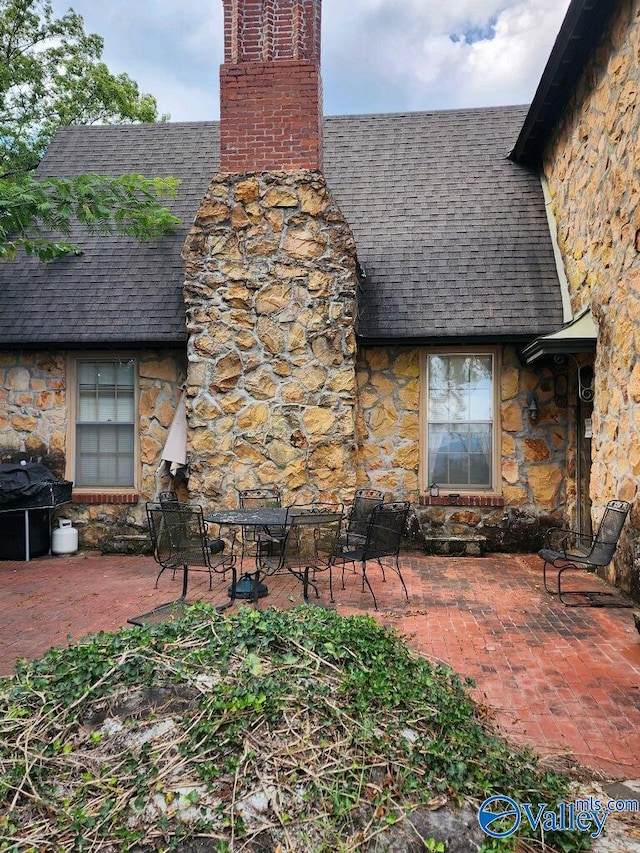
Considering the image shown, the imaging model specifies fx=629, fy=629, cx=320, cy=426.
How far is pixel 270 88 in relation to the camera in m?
8.12

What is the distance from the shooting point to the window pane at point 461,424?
29.1ft

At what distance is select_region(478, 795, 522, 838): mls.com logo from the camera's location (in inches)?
102

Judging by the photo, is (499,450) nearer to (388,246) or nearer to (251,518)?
(388,246)

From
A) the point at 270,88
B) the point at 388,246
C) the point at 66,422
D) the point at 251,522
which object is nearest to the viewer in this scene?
the point at 251,522

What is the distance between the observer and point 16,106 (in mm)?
17016

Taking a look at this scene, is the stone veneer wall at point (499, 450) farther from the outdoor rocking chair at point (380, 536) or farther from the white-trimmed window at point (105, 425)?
the white-trimmed window at point (105, 425)

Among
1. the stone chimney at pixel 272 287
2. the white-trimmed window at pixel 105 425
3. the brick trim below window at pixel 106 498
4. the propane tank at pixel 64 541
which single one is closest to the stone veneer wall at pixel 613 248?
the stone chimney at pixel 272 287

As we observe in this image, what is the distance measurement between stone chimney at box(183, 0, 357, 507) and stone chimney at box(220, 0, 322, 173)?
1 cm

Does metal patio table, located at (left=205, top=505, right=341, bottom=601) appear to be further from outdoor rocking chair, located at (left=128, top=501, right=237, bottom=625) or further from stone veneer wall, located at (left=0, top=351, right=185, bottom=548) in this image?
stone veneer wall, located at (left=0, top=351, right=185, bottom=548)

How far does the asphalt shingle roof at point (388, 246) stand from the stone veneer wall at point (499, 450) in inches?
26.5

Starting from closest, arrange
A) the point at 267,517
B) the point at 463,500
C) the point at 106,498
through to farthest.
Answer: the point at 267,517 < the point at 463,500 < the point at 106,498

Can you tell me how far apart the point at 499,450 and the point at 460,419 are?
27.0 inches
